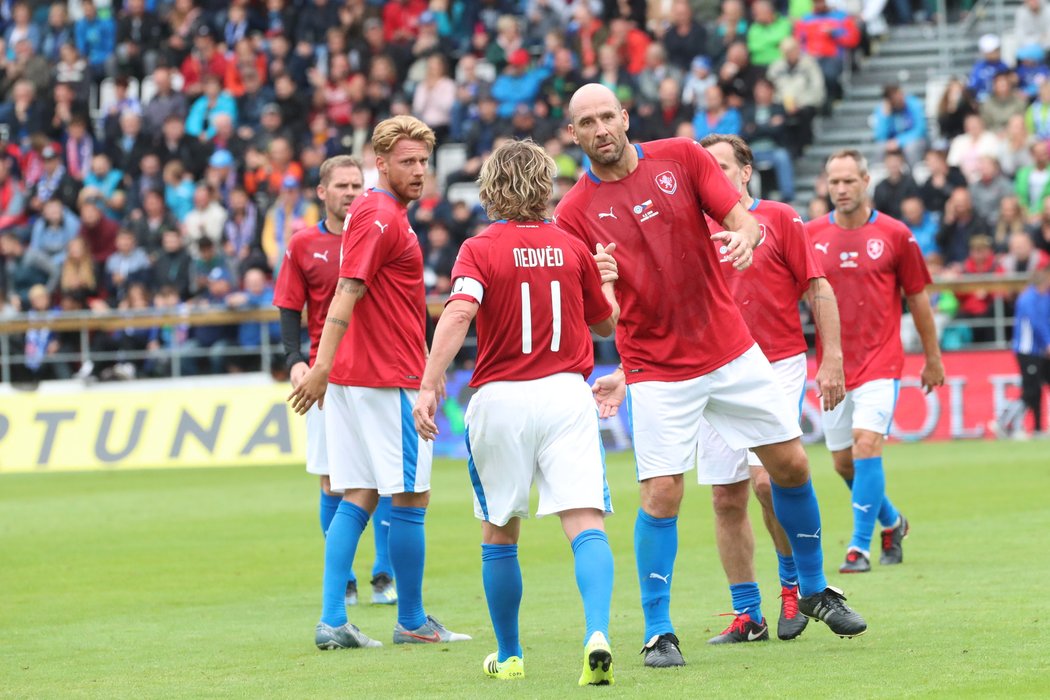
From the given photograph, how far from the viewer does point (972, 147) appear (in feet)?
77.1

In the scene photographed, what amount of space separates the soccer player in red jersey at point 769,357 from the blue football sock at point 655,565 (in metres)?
0.75

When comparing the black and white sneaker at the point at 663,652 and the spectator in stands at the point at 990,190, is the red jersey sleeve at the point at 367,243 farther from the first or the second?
the spectator in stands at the point at 990,190

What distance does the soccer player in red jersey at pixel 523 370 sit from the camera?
23.9 ft

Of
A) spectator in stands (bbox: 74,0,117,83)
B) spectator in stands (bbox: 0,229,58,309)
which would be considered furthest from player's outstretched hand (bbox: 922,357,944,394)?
spectator in stands (bbox: 74,0,117,83)

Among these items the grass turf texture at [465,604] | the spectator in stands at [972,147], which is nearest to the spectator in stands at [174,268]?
the grass turf texture at [465,604]

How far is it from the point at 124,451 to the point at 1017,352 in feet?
37.5

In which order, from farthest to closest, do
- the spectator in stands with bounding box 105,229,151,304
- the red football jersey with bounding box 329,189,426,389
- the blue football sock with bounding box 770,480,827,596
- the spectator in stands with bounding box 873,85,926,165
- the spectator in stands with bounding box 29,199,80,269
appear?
1. the spectator in stands with bounding box 29,199,80,269
2. the spectator in stands with bounding box 105,229,151,304
3. the spectator in stands with bounding box 873,85,926,165
4. the red football jersey with bounding box 329,189,426,389
5. the blue football sock with bounding box 770,480,827,596

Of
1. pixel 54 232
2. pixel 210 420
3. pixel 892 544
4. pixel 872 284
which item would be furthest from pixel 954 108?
pixel 892 544

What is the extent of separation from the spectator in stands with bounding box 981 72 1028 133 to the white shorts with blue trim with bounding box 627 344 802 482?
1705cm

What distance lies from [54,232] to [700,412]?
823 inches

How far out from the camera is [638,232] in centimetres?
794

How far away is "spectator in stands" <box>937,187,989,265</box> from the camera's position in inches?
876

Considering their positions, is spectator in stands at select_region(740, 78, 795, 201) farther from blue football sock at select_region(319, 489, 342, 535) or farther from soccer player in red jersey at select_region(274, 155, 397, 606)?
blue football sock at select_region(319, 489, 342, 535)

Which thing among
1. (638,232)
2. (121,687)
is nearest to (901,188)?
(638,232)
